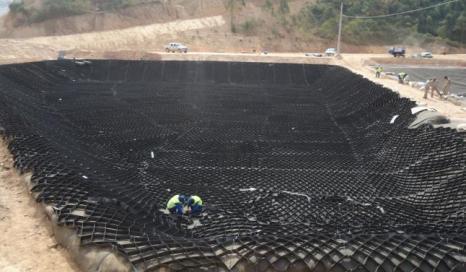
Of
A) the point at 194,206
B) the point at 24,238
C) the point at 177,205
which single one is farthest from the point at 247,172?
the point at 24,238

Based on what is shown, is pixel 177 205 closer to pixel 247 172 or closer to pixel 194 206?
pixel 194 206

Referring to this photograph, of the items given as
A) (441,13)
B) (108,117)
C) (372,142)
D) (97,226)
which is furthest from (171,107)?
(441,13)

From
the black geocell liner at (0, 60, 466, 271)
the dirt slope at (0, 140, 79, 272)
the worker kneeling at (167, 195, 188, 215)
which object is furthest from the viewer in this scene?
the worker kneeling at (167, 195, 188, 215)

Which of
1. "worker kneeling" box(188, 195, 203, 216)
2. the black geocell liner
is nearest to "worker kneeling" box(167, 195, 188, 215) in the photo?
"worker kneeling" box(188, 195, 203, 216)

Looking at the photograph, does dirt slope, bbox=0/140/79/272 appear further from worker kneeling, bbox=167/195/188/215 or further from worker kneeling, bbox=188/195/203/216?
worker kneeling, bbox=188/195/203/216

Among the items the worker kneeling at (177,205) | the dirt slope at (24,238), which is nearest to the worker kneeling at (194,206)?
the worker kneeling at (177,205)

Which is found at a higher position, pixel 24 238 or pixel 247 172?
pixel 24 238

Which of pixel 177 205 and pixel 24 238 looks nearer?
pixel 24 238

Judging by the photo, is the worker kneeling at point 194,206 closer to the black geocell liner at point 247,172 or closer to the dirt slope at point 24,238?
the black geocell liner at point 247,172
